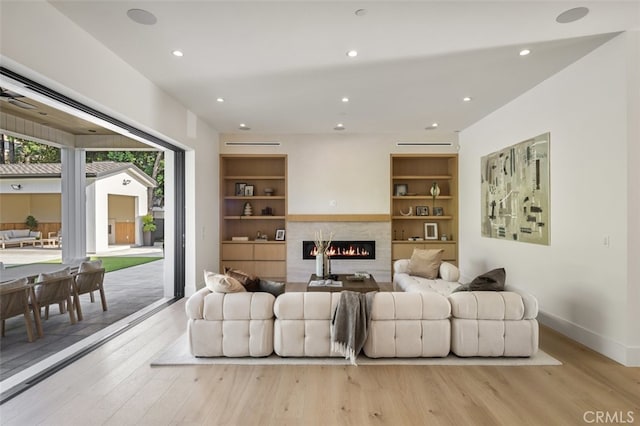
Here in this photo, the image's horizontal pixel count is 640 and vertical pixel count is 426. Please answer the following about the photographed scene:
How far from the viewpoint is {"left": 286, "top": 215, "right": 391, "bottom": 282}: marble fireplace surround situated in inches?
269

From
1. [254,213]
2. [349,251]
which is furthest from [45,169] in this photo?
[349,251]

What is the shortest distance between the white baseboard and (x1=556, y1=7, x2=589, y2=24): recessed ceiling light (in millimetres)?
2867

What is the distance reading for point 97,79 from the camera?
313 cm

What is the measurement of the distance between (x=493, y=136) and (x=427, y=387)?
430 cm

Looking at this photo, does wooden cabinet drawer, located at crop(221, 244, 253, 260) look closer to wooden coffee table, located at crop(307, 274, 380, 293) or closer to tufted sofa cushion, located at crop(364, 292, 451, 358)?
wooden coffee table, located at crop(307, 274, 380, 293)

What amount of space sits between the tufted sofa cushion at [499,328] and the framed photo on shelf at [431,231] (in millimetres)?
4027

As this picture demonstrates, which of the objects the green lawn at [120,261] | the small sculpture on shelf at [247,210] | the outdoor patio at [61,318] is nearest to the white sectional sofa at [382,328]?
the outdoor patio at [61,318]

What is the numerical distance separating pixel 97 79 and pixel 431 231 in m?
6.22

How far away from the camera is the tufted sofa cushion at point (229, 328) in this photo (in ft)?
10.2

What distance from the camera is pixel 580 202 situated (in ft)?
11.6

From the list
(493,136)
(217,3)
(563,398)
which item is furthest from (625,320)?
(217,3)

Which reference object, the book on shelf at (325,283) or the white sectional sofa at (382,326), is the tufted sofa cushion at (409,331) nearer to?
the white sectional sofa at (382,326)

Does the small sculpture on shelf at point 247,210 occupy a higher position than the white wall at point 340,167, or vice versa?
the white wall at point 340,167

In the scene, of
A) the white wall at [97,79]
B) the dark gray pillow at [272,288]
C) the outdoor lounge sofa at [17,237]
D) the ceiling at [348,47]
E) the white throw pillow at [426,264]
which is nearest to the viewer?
the white wall at [97,79]
